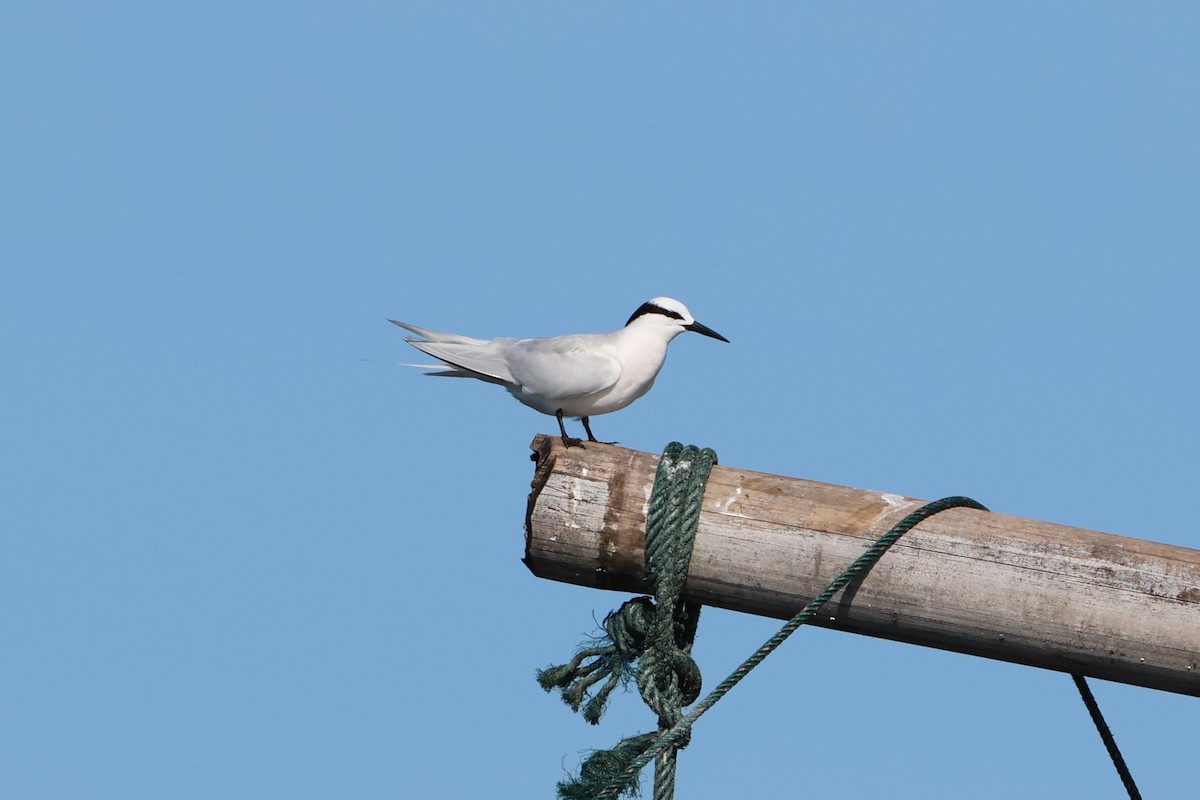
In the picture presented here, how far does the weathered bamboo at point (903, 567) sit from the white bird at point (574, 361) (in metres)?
1.42

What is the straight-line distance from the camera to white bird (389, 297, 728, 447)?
5441mm

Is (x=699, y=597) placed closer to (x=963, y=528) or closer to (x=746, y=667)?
(x=746, y=667)

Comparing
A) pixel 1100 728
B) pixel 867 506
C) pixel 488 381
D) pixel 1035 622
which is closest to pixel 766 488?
pixel 867 506

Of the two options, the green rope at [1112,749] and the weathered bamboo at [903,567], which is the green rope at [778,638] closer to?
the weathered bamboo at [903,567]

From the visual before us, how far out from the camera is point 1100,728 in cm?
414

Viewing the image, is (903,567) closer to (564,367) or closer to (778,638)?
(778,638)

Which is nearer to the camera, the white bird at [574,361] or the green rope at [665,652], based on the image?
the green rope at [665,652]

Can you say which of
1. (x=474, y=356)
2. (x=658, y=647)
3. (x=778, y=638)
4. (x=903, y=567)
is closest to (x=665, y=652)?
(x=658, y=647)

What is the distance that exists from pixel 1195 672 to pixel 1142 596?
249 millimetres

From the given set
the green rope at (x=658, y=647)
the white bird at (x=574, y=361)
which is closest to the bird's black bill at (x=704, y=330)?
the white bird at (x=574, y=361)

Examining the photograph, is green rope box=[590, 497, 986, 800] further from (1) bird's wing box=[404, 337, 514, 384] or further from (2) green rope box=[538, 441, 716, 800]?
(1) bird's wing box=[404, 337, 514, 384]

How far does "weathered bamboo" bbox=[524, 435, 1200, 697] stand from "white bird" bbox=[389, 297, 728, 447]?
1417 mm

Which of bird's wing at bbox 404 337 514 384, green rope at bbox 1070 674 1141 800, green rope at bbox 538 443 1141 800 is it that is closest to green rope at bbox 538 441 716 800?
green rope at bbox 538 443 1141 800

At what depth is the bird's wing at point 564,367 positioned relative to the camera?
5410 mm
